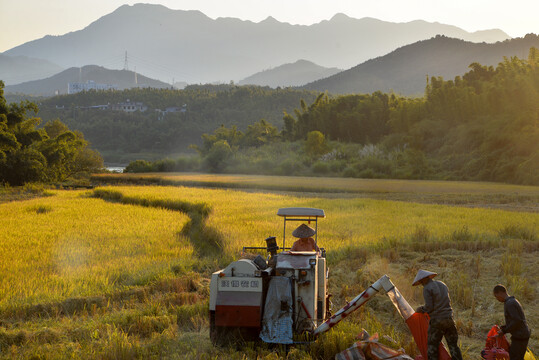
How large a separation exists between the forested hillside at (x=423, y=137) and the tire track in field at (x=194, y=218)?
29109mm

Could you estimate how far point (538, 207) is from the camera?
22.8m

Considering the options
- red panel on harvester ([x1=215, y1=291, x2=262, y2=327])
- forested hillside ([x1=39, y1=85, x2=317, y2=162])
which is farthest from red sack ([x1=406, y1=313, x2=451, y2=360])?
forested hillside ([x1=39, y1=85, x2=317, y2=162])

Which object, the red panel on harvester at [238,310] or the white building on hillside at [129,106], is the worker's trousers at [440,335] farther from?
the white building on hillside at [129,106]

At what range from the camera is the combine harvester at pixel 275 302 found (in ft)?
19.0

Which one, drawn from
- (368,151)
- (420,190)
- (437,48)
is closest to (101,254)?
(420,190)

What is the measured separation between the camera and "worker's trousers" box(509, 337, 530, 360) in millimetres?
5195

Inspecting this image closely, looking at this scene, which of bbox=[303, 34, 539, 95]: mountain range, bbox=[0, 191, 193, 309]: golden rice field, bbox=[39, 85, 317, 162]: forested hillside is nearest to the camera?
bbox=[0, 191, 193, 309]: golden rice field

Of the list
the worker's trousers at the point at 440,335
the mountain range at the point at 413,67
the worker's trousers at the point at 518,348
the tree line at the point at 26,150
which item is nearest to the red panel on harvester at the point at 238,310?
the worker's trousers at the point at 440,335

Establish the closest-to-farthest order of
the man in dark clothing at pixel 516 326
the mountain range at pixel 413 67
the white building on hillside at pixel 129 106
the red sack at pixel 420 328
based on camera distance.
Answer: the man in dark clothing at pixel 516 326
the red sack at pixel 420 328
the white building on hillside at pixel 129 106
the mountain range at pixel 413 67

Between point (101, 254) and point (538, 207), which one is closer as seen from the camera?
point (101, 254)

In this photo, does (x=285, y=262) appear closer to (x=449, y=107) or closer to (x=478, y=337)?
(x=478, y=337)

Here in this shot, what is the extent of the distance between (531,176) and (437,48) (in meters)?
117

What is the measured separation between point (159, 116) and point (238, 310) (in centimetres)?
11187

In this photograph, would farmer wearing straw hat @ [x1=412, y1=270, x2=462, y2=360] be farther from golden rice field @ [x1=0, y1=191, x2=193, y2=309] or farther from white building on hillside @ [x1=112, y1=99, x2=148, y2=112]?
white building on hillside @ [x1=112, y1=99, x2=148, y2=112]
